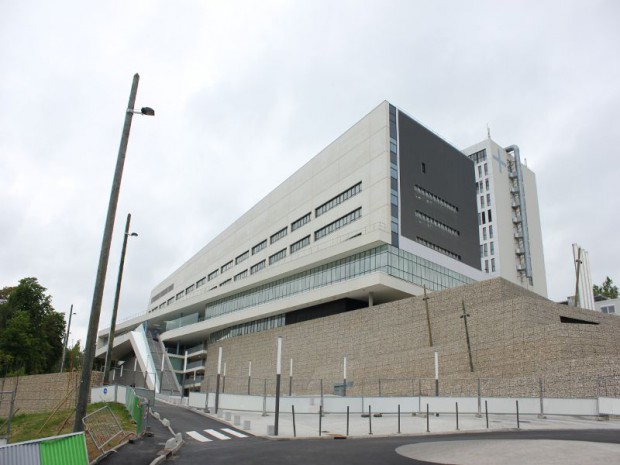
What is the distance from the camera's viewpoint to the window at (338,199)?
2328 inches

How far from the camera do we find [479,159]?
98.1m

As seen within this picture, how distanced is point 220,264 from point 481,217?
4609cm

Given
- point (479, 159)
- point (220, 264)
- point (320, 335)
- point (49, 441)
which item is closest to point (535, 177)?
point (479, 159)

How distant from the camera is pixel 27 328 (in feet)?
210

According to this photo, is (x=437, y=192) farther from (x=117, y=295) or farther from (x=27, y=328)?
(x=27, y=328)

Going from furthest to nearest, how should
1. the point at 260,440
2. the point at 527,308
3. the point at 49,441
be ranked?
the point at 527,308
the point at 260,440
the point at 49,441

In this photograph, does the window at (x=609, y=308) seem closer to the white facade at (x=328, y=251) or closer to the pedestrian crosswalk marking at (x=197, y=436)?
the white facade at (x=328, y=251)

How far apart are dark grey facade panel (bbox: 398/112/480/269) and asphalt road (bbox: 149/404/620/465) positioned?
37.3 metres

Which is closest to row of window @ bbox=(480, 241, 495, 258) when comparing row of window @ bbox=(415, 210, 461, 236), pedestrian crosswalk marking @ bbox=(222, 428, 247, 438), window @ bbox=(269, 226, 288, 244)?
row of window @ bbox=(415, 210, 461, 236)

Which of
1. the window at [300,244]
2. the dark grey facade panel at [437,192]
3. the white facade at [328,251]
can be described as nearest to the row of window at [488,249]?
the dark grey facade panel at [437,192]

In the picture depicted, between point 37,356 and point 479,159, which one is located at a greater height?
point 479,159

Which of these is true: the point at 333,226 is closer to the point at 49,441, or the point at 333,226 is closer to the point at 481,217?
the point at 481,217

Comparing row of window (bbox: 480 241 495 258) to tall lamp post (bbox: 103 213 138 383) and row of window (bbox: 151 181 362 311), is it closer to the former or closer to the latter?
row of window (bbox: 151 181 362 311)

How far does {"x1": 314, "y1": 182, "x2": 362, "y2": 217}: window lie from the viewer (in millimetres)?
59134
